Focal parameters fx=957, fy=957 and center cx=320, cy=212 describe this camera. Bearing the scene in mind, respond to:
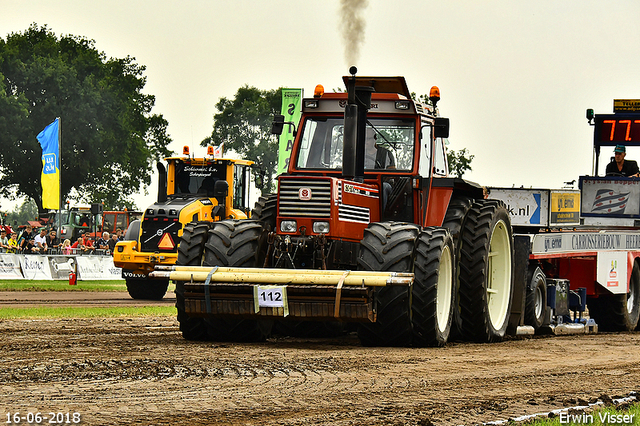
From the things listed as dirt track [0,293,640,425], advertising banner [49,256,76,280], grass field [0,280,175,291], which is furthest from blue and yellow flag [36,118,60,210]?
dirt track [0,293,640,425]

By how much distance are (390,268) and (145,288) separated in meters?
15.3

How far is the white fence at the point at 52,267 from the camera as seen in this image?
29.6m

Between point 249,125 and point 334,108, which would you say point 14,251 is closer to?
point 334,108

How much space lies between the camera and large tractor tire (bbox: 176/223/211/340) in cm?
1080

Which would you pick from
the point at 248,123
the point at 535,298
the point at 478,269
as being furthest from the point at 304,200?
the point at 248,123

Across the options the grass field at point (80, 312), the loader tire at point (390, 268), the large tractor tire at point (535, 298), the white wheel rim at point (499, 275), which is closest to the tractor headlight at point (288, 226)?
the loader tire at point (390, 268)

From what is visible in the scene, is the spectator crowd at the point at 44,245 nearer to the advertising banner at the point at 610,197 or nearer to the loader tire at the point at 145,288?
the loader tire at the point at 145,288

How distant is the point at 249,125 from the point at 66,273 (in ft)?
136

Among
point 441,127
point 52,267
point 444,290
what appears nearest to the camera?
point 444,290

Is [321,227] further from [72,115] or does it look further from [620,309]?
[72,115]

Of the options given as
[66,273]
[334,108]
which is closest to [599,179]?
[334,108]

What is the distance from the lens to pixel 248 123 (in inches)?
2805

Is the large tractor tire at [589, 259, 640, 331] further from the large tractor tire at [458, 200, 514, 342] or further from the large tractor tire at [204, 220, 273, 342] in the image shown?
the large tractor tire at [204, 220, 273, 342]

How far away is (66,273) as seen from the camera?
30.9 m
